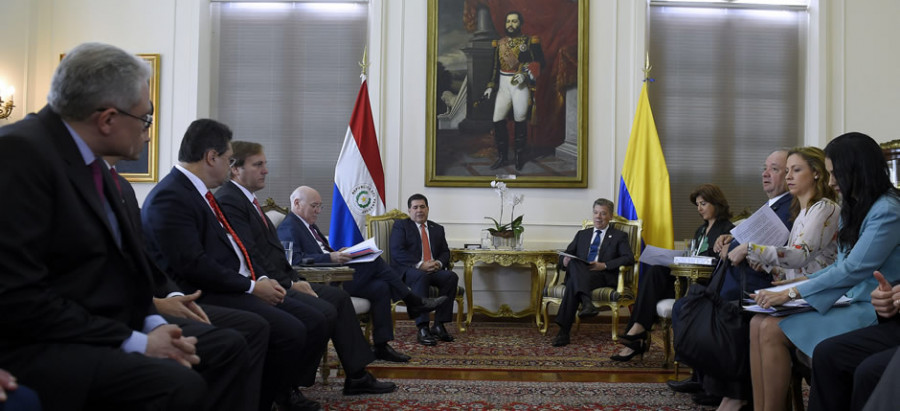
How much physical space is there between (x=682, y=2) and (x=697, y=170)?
177 cm

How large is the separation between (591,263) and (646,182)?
4.33 feet

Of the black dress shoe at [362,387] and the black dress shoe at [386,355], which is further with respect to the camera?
the black dress shoe at [386,355]

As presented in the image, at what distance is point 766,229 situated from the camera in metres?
3.33

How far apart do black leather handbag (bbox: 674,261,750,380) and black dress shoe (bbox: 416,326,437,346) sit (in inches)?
95.0

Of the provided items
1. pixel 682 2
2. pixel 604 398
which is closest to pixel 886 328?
pixel 604 398

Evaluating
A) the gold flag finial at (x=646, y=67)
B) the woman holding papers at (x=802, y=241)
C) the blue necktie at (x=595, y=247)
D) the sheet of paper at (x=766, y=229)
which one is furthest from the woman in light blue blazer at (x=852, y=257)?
the gold flag finial at (x=646, y=67)

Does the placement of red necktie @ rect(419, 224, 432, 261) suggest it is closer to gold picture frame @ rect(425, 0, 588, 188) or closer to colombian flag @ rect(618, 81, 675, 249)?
gold picture frame @ rect(425, 0, 588, 188)

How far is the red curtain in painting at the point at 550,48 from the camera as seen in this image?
22.8 feet

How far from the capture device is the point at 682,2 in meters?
7.12

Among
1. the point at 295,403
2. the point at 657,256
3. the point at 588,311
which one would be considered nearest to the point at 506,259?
the point at 588,311

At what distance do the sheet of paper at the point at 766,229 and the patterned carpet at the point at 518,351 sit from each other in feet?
4.76

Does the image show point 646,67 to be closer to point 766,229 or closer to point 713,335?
point 766,229

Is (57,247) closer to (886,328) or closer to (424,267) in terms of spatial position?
(886,328)

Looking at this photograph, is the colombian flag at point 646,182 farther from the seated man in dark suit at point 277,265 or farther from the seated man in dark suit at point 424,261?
the seated man in dark suit at point 277,265
